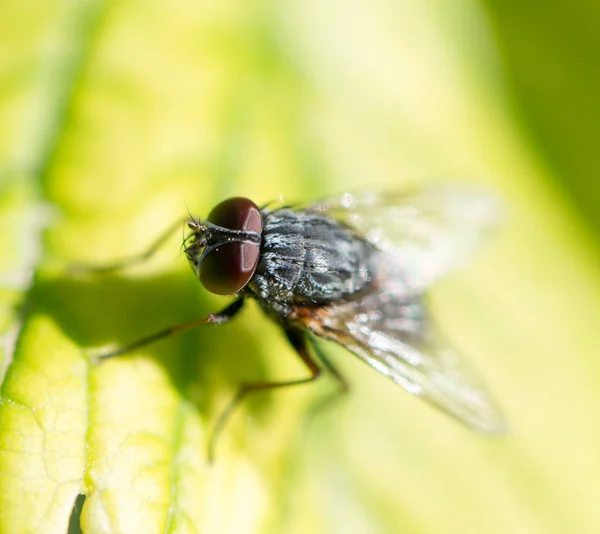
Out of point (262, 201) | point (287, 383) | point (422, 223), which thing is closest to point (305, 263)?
point (287, 383)

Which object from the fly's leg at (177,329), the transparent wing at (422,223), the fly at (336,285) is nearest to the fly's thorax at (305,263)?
the fly at (336,285)

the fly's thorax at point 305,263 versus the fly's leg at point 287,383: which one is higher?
the fly's thorax at point 305,263

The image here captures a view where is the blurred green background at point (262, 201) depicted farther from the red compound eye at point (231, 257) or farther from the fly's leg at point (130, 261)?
the red compound eye at point (231, 257)

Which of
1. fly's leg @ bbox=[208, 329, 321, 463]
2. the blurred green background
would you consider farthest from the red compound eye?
fly's leg @ bbox=[208, 329, 321, 463]

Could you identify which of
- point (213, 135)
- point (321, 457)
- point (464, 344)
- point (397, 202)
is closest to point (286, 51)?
point (213, 135)

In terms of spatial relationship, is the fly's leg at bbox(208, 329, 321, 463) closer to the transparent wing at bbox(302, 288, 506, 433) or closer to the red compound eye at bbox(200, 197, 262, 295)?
the transparent wing at bbox(302, 288, 506, 433)

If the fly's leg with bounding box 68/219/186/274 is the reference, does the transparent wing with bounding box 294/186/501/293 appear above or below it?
above
